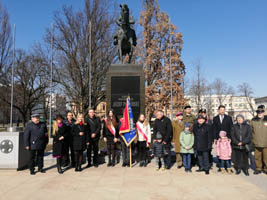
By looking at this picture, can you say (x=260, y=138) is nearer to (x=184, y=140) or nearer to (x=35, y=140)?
(x=184, y=140)

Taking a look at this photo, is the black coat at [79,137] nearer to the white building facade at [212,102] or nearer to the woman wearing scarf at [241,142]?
the woman wearing scarf at [241,142]

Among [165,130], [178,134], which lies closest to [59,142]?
[165,130]

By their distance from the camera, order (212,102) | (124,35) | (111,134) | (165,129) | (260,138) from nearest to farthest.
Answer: (260,138), (165,129), (111,134), (124,35), (212,102)

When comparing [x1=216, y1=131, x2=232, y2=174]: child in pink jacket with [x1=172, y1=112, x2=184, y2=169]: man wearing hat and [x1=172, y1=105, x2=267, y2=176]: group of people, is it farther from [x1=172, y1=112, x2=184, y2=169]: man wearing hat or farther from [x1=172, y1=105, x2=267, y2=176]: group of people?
[x1=172, y1=112, x2=184, y2=169]: man wearing hat

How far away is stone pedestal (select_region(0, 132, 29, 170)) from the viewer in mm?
6531

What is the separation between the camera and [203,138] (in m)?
6.19

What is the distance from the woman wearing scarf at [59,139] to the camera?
20.3ft

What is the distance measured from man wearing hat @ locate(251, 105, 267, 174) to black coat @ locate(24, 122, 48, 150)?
20.2ft

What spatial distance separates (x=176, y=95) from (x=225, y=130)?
57.0 feet

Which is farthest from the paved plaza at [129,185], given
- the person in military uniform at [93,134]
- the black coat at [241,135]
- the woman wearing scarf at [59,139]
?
the black coat at [241,135]

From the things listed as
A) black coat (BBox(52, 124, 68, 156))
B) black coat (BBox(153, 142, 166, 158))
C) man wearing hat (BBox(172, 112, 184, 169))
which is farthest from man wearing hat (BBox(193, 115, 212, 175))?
black coat (BBox(52, 124, 68, 156))

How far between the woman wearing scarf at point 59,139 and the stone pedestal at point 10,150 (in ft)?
4.16

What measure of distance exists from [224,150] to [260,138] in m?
1.12

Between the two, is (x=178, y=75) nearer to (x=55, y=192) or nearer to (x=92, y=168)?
(x=92, y=168)
